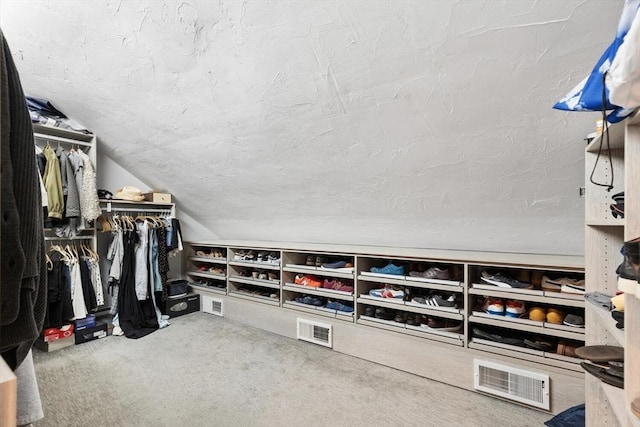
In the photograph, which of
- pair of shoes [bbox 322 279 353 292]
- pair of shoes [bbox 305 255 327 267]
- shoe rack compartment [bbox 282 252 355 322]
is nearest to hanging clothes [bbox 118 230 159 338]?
shoe rack compartment [bbox 282 252 355 322]

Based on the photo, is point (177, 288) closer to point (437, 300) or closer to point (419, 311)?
point (419, 311)

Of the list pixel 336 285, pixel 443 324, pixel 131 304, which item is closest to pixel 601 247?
pixel 443 324

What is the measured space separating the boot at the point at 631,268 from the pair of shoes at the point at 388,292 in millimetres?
1632

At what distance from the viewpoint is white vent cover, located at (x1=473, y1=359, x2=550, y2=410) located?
1.74 m

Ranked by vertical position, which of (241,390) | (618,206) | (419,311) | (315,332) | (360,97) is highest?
(360,97)

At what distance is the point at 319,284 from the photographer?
9.04 feet

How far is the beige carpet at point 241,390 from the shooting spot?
1.69 m

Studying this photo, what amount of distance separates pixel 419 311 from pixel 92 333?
110 inches

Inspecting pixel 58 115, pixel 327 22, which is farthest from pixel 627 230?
pixel 58 115

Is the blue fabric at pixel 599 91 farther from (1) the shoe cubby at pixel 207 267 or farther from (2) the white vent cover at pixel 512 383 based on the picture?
(1) the shoe cubby at pixel 207 267

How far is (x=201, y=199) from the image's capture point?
11.0ft

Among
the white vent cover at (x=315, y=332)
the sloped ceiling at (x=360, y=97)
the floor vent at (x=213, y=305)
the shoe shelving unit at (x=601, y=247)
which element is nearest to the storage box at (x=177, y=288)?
the floor vent at (x=213, y=305)

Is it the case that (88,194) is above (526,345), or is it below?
above

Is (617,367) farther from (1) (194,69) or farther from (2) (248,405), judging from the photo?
(1) (194,69)
